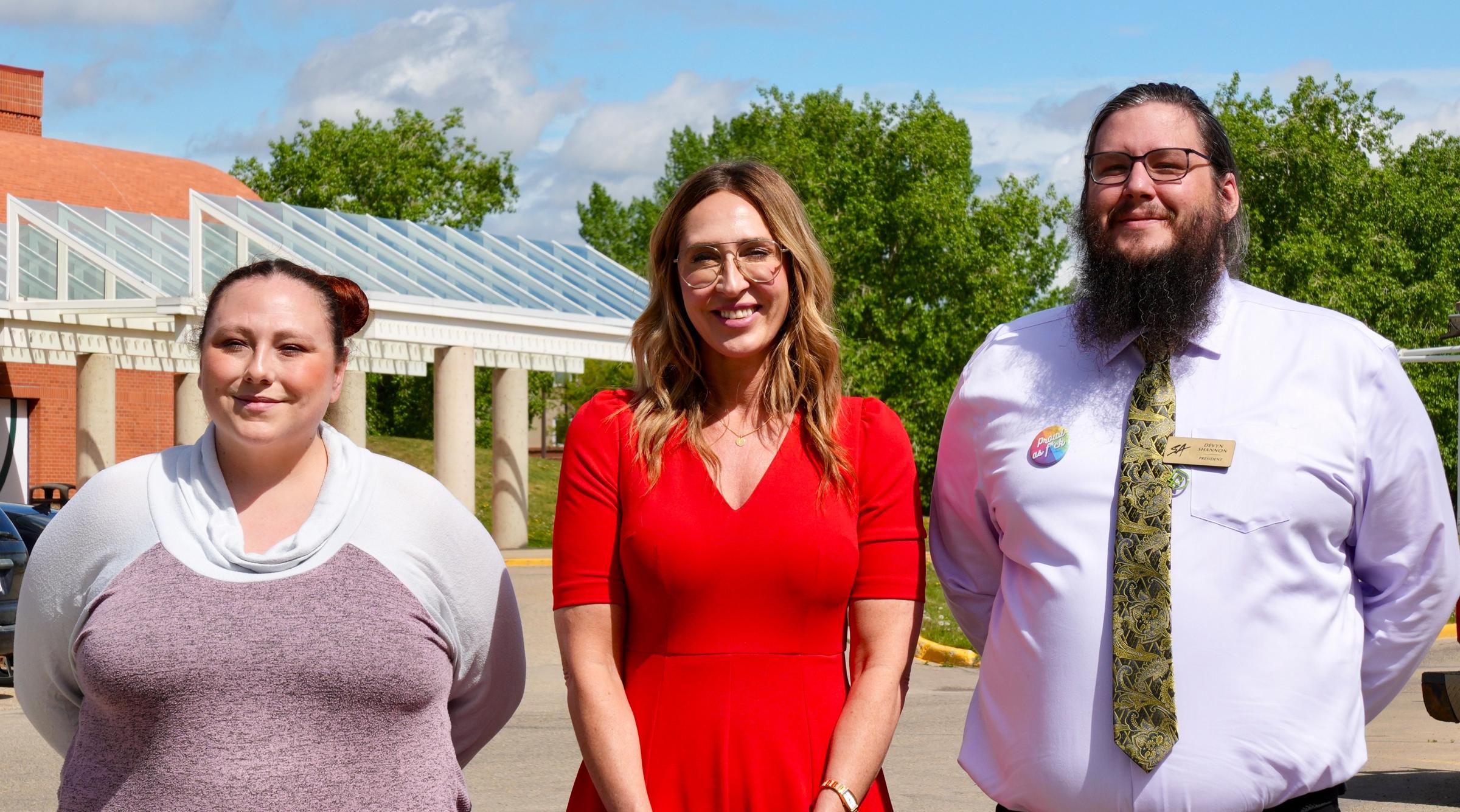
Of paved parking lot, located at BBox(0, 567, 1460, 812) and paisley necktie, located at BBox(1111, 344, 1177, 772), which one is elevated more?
paisley necktie, located at BBox(1111, 344, 1177, 772)

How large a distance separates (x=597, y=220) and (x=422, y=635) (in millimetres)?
72265

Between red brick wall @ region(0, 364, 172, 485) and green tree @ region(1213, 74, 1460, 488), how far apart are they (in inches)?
1005

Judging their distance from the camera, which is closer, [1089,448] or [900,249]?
[1089,448]

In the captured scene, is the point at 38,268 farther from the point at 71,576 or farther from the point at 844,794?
the point at 844,794

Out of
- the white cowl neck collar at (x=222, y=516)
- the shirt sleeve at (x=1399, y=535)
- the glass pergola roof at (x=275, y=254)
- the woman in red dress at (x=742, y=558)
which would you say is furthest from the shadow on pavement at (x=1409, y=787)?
the glass pergola roof at (x=275, y=254)

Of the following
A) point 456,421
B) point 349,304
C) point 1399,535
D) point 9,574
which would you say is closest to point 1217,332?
point 1399,535

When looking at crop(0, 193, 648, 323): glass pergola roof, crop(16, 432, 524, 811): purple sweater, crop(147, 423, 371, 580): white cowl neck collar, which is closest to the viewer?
crop(16, 432, 524, 811): purple sweater

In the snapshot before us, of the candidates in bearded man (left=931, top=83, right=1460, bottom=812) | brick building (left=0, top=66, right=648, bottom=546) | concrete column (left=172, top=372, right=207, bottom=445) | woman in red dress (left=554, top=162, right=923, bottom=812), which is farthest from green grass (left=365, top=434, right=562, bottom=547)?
bearded man (left=931, top=83, right=1460, bottom=812)

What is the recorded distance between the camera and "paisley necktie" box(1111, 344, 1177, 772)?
10.6 ft

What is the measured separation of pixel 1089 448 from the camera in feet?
11.2

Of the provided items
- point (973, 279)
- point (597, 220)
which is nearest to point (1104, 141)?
point (973, 279)

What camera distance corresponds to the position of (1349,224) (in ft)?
130

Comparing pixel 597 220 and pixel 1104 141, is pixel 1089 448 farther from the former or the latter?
pixel 597 220

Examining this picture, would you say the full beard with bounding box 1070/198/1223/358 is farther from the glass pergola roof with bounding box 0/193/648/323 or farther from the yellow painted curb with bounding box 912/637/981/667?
the glass pergola roof with bounding box 0/193/648/323
